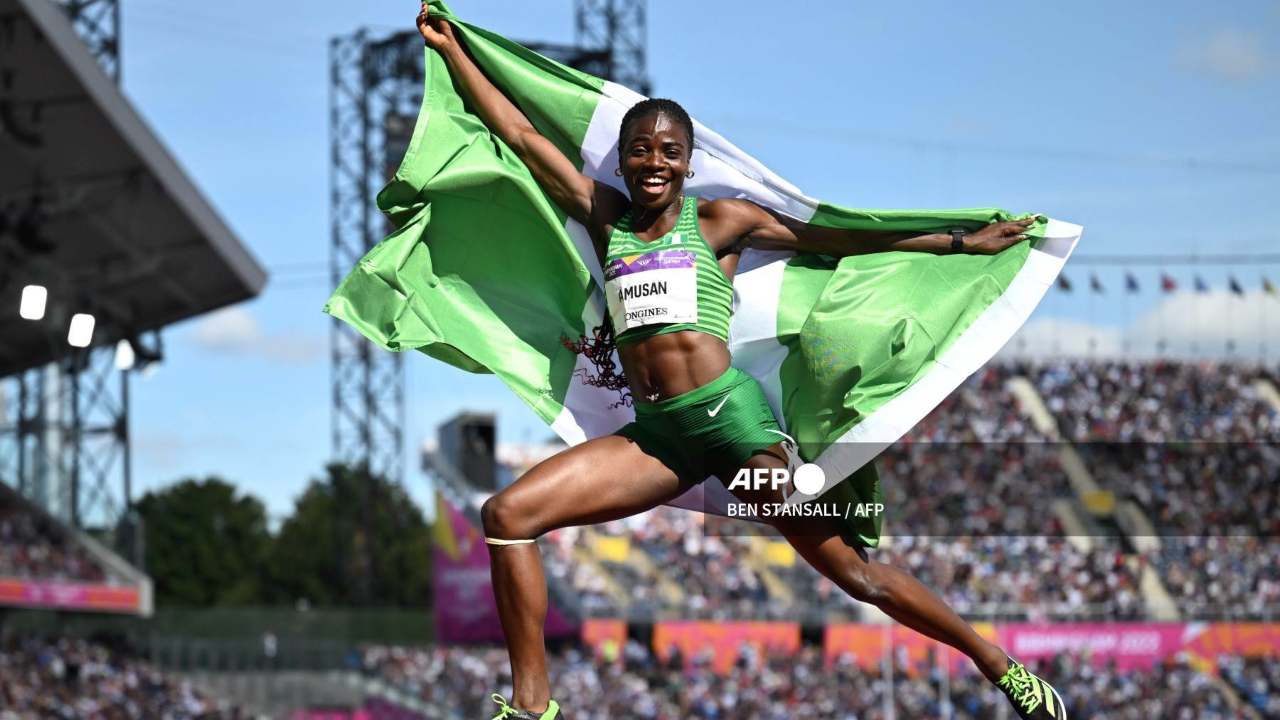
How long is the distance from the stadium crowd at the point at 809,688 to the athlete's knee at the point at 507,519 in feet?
74.4

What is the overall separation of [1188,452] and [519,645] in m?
34.7

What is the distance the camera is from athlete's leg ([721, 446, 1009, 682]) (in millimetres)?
6309

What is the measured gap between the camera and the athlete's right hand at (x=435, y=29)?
6.76 m

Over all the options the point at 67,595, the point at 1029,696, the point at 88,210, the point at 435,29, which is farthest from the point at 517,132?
the point at 67,595

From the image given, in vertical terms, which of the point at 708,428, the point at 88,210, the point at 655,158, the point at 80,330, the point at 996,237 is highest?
the point at 88,210

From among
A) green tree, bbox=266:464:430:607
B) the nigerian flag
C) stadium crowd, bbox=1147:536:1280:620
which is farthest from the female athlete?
green tree, bbox=266:464:430:607

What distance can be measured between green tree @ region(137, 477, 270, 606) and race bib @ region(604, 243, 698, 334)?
6461cm

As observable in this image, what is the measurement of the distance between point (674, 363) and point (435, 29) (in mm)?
1777

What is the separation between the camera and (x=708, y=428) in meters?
6.02

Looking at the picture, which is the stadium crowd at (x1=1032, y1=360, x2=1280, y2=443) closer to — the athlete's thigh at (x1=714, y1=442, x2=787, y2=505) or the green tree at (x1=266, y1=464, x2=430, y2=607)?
the green tree at (x1=266, y1=464, x2=430, y2=607)

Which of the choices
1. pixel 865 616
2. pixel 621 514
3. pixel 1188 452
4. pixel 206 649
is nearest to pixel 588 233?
pixel 621 514

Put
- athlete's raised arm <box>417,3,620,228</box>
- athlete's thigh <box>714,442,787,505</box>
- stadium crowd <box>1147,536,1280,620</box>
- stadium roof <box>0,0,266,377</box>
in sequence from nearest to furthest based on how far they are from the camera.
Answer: athlete's thigh <box>714,442,787,505</box> → athlete's raised arm <box>417,3,620,228</box> → stadium roof <box>0,0,266,377</box> → stadium crowd <box>1147,536,1280,620</box>

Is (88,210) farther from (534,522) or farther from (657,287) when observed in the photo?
(534,522)

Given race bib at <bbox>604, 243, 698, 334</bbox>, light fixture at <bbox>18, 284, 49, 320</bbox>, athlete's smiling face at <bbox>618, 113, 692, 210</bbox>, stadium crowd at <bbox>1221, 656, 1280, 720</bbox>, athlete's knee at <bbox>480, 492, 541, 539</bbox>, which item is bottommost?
stadium crowd at <bbox>1221, 656, 1280, 720</bbox>
